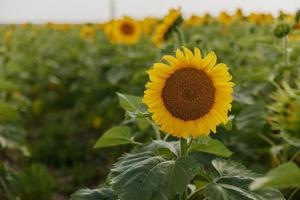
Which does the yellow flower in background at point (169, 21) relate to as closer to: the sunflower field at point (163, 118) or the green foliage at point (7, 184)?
the sunflower field at point (163, 118)

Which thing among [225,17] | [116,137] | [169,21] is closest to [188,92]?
[116,137]

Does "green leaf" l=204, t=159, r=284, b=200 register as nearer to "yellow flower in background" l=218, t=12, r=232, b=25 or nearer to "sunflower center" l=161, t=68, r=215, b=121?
"sunflower center" l=161, t=68, r=215, b=121

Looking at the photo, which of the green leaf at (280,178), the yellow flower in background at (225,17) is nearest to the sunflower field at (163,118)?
the green leaf at (280,178)

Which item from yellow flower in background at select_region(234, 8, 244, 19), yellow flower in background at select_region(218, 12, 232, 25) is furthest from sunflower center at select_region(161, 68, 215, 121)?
yellow flower in background at select_region(218, 12, 232, 25)

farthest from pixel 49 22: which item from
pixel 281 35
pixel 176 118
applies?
pixel 176 118

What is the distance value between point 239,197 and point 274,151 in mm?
959

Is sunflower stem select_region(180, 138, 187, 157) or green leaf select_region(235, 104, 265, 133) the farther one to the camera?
green leaf select_region(235, 104, 265, 133)

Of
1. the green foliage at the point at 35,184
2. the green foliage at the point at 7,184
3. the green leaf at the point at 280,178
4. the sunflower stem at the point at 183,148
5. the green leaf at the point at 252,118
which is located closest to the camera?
the green leaf at the point at 280,178

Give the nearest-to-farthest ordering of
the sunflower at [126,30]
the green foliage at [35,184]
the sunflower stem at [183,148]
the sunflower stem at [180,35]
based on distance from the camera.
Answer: the sunflower stem at [183,148] < the sunflower stem at [180,35] < the green foliage at [35,184] < the sunflower at [126,30]

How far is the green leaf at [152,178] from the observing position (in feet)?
4.46

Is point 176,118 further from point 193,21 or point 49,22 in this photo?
point 49,22

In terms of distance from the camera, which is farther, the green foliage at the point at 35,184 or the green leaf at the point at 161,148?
the green foliage at the point at 35,184

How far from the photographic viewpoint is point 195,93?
4.63ft

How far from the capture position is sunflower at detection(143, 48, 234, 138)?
1411mm
